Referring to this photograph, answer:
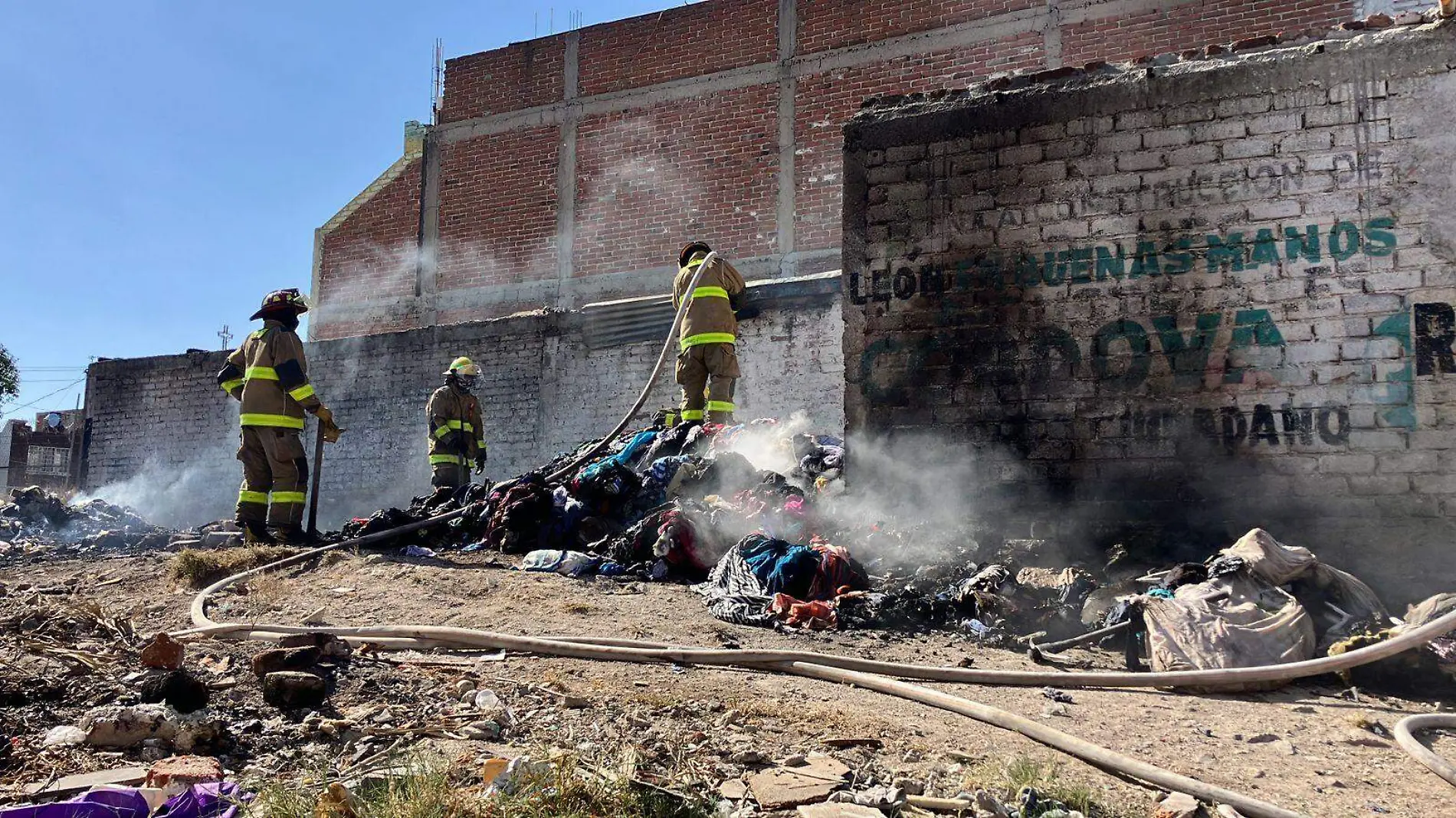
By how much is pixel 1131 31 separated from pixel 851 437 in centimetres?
1013

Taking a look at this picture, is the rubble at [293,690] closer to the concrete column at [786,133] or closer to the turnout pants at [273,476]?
the turnout pants at [273,476]

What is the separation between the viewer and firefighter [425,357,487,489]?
9.70 meters

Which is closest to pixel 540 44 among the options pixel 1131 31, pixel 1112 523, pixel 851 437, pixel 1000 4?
pixel 1000 4

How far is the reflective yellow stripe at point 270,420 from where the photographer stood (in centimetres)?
766

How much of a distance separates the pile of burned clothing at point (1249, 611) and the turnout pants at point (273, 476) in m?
6.40

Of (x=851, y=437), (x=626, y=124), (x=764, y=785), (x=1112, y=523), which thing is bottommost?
(x=764, y=785)

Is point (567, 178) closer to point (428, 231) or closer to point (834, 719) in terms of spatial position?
point (428, 231)

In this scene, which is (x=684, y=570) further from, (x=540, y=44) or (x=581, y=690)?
→ (x=540, y=44)

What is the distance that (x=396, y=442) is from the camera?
1355cm

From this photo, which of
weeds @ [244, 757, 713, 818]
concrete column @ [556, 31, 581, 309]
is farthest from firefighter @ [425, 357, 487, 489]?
weeds @ [244, 757, 713, 818]

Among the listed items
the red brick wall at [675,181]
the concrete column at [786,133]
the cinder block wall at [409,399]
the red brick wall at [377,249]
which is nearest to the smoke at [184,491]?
the cinder block wall at [409,399]

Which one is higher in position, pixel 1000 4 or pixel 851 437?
pixel 1000 4

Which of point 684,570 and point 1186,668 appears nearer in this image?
point 1186,668

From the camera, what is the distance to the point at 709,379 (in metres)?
8.39
